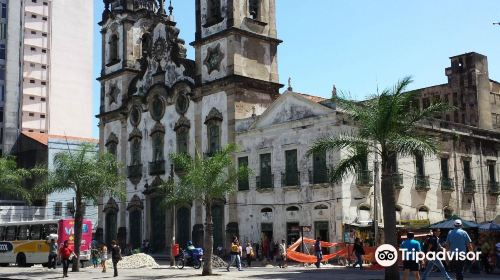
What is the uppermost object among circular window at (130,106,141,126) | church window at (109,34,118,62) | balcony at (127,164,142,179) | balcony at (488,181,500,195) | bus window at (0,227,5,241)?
church window at (109,34,118,62)

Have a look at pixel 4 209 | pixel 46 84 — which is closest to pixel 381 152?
pixel 4 209

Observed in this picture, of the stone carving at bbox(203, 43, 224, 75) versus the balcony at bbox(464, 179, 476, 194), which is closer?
the balcony at bbox(464, 179, 476, 194)

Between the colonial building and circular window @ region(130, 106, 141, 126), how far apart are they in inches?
3.2

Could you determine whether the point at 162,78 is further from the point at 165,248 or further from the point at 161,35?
the point at 165,248

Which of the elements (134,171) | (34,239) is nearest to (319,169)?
(34,239)

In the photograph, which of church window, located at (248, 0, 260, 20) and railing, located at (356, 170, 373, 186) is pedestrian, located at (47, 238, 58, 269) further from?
church window, located at (248, 0, 260, 20)

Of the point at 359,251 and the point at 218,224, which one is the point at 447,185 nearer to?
the point at 359,251

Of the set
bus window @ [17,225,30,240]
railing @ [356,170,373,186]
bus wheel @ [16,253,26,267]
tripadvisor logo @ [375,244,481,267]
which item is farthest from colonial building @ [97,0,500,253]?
tripadvisor logo @ [375,244,481,267]

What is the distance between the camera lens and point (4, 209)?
199 feet

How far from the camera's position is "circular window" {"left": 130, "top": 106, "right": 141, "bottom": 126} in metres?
47.2

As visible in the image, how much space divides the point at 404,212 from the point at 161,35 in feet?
70.2

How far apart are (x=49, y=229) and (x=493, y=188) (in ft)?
91.5

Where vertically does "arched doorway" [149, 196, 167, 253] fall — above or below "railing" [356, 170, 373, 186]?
below

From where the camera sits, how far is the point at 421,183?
37.6 metres
